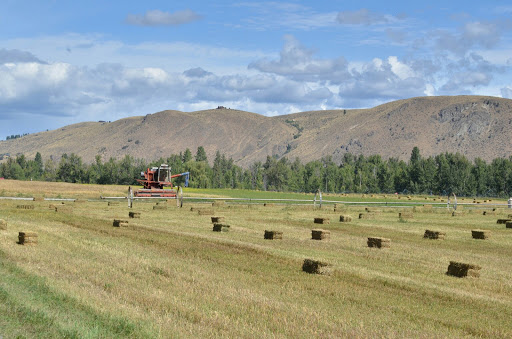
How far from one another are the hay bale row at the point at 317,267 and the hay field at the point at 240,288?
0.22 metres

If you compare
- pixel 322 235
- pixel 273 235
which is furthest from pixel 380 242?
pixel 273 235

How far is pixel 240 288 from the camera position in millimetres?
14891

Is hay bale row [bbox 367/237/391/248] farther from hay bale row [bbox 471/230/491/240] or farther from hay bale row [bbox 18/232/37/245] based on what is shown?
hay bale row [bbox 18/232/37/245]

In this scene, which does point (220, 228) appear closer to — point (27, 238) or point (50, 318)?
point (27, 238)

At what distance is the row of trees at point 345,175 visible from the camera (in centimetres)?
15125

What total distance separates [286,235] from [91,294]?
1578 centimetres

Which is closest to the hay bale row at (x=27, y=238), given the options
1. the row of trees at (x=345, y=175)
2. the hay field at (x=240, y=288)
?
the hay field at (x=240, y=288)

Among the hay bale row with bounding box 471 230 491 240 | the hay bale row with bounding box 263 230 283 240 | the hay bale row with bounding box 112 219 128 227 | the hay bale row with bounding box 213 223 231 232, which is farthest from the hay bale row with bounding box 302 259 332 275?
the hay bale row with bounding box 112 219 128 227

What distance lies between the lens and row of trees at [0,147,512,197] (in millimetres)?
151250

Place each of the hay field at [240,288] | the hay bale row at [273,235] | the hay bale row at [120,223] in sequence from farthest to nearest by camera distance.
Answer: the hay bale row at [120,223], the hay bale row at [273,235], the hay field at [240,288]

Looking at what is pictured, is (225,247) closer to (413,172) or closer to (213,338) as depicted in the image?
(213,338)

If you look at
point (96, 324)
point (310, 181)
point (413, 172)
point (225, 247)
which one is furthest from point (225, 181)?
point (96, 324)

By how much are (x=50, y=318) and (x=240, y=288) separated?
4.80 m

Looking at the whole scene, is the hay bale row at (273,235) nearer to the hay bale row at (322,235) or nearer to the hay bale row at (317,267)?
the hay bale row at (322,235)
